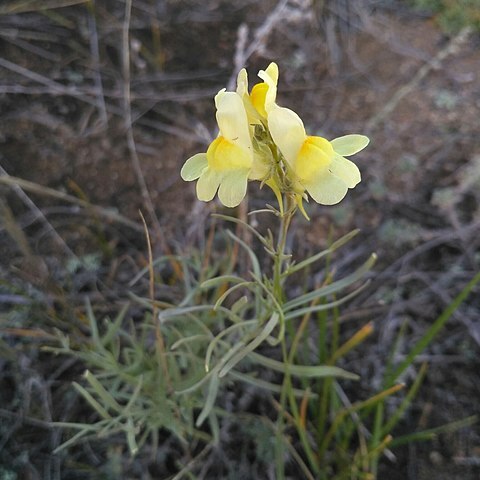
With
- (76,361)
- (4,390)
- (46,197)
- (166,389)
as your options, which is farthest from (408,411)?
(46,197)

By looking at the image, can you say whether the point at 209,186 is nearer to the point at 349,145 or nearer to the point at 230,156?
the point at 230,156

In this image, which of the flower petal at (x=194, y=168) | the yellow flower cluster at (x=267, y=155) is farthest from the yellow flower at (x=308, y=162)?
the flower petal at (x=194, y=168)

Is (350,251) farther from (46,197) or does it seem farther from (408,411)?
(46,197)

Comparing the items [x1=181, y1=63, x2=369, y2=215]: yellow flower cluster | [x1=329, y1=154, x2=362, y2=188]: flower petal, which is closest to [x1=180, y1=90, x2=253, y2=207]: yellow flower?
[x1=181, y1=63, x2=369, y2=215]: yellow flower cluster

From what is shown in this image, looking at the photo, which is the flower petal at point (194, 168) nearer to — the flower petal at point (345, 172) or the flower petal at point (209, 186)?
the flower petal at point (209, 186)

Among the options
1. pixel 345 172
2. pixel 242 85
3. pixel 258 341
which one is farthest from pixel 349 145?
pixel 258 341

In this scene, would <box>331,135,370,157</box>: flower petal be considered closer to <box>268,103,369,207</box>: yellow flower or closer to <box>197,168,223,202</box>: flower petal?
<box>268,103,369,207</box>: yellow flower

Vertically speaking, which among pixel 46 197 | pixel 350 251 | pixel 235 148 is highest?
pixel 235 148
